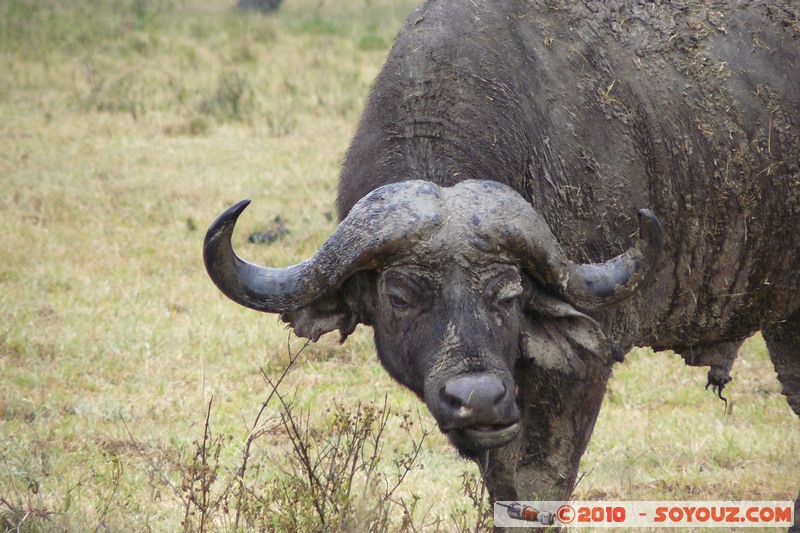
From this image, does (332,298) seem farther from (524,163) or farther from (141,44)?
(141,44)

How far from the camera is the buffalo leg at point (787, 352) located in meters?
5.45

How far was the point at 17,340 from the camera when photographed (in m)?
6.66

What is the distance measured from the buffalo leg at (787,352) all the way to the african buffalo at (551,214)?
21cm

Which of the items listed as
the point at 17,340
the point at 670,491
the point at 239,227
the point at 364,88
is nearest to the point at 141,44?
the point at 364,88

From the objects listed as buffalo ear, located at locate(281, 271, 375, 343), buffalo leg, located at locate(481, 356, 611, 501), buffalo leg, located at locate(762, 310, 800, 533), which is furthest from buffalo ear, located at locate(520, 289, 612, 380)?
buffalo leg, located at locate(762, 310, 800, 533)

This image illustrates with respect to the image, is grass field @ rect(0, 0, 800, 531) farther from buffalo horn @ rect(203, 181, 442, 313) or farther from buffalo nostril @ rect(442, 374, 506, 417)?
buffalo horn @ rect(203, 181, 442, 313)

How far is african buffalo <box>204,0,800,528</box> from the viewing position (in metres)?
3.77

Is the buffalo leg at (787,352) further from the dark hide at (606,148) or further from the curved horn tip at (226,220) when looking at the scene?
the curved horn tip at (226,220)

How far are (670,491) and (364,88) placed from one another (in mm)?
8689

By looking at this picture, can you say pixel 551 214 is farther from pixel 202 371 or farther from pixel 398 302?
pixel 202 371

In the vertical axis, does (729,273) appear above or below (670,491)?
above

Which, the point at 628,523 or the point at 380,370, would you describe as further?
the point at 380,370

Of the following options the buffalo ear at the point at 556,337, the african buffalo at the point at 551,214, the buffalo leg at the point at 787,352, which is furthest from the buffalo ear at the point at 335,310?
the buffalo leg at the point at 787,352

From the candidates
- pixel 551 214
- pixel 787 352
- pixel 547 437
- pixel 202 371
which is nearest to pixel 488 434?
pixel 547 437
